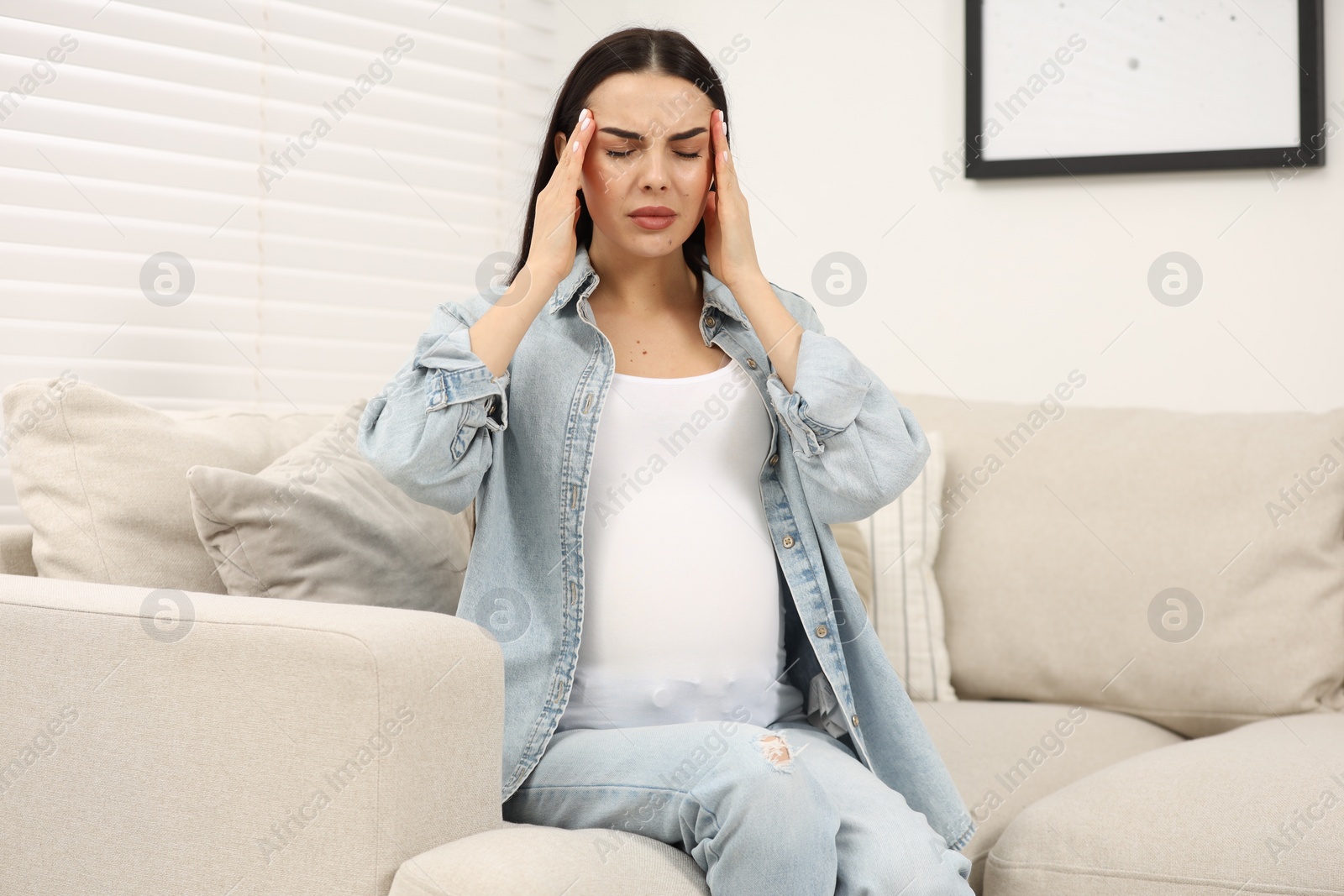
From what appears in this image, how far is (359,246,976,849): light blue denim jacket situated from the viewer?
4.12 feet

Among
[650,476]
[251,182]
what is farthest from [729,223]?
[251,182]

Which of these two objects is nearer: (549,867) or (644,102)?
(549,867)

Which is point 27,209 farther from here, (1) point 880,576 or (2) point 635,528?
(1) point 880,576

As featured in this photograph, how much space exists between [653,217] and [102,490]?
0.75 metres

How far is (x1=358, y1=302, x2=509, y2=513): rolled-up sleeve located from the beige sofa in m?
0.19

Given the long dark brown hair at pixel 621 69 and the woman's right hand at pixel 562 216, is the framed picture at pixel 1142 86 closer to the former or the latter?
the long dark brown hair at pixel 621 69

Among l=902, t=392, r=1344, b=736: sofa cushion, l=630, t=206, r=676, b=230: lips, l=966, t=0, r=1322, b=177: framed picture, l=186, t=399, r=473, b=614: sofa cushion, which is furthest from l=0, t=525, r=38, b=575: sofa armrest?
l=966, t=0, r=1322, b=177: framed picture

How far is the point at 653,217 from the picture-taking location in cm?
137

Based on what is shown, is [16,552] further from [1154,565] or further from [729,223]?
[1154,565]

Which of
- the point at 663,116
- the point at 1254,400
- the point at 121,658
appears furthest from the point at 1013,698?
the point at 121,658

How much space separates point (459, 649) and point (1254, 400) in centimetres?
189

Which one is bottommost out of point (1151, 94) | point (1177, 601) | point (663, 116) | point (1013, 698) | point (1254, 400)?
point (1013, 698)

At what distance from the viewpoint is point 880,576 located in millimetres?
2018

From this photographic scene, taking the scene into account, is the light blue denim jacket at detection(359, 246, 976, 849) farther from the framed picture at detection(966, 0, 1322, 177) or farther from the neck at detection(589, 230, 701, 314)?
the framed picture at detection(966, 0, 1322, 177)
